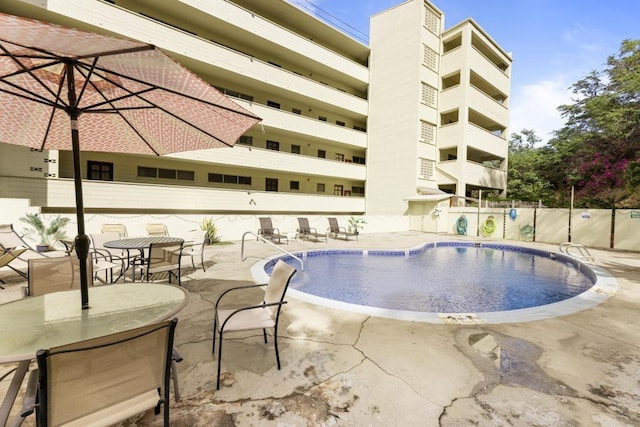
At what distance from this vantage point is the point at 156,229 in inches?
437

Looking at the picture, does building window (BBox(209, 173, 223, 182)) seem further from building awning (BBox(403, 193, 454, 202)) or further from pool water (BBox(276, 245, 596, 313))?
building awning (BBox(403, 193, 454, 202))

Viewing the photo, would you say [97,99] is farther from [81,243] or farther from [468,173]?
[468,173]

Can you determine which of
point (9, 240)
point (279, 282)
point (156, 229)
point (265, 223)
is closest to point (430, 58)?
point (265, 223)

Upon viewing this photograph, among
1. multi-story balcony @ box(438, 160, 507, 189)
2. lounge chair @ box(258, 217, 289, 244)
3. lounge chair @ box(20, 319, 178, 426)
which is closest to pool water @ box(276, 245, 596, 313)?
lounge chair @ box(258, 217, 289, 244)

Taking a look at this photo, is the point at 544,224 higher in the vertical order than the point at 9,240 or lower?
higher

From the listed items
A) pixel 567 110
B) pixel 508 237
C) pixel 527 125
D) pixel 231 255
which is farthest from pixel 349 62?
pixel 527 125

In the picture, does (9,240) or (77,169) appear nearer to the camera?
(77,169)

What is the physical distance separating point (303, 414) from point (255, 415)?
386 millimetres

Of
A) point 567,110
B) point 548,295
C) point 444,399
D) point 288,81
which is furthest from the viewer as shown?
point 567,110

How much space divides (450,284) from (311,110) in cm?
1757

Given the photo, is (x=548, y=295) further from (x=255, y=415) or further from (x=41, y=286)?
(x=41, y=286)

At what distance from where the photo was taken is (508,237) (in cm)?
1661

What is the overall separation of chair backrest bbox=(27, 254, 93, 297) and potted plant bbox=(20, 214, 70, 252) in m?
7.85

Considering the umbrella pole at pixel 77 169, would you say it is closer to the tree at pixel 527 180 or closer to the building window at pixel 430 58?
the building window at pixel 430 58
